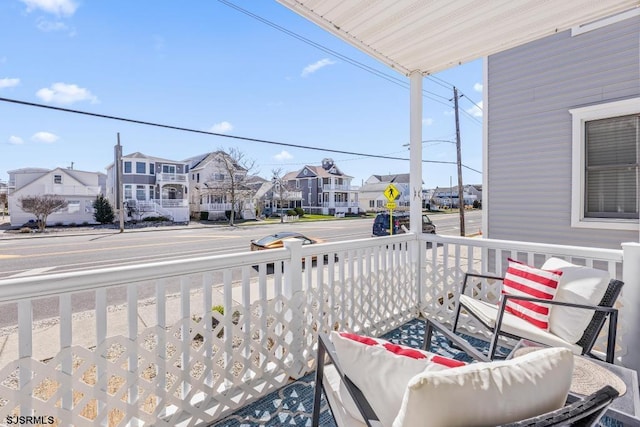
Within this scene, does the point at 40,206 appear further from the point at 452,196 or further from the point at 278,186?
the point at 452,196

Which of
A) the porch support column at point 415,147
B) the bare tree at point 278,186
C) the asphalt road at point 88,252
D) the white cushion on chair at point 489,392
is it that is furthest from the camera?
the bare tree at point 278,186

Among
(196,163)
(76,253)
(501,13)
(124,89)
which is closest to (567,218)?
(501,13)

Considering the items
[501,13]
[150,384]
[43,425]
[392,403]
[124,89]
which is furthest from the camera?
[124,89]

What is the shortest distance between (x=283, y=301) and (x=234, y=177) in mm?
24591

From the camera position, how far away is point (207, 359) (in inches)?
67.8

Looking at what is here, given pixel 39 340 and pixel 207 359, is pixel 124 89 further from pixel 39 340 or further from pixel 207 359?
pixel 207 359

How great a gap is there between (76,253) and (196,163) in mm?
20274

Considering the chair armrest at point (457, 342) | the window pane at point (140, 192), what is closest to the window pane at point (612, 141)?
the chair armrest at point (457, 342)

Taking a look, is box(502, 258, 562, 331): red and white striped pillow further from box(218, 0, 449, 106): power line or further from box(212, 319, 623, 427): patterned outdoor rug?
box(218, 0, 449, 106): power line

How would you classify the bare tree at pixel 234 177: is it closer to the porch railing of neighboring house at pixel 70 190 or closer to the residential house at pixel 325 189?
the porch railing of neighboring house at pixel 70 190

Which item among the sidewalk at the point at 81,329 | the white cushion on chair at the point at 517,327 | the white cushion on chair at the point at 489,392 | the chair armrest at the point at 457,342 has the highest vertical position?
the white cushion on chair at the point at 489,392

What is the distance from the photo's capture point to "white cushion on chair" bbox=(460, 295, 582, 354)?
1831 millimetres

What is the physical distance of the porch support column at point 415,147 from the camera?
3.10 m

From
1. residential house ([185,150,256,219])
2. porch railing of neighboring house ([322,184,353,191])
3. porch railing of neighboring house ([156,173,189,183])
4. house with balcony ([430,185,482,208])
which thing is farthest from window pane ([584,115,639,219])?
house with balcony ([430,185,482,208])
